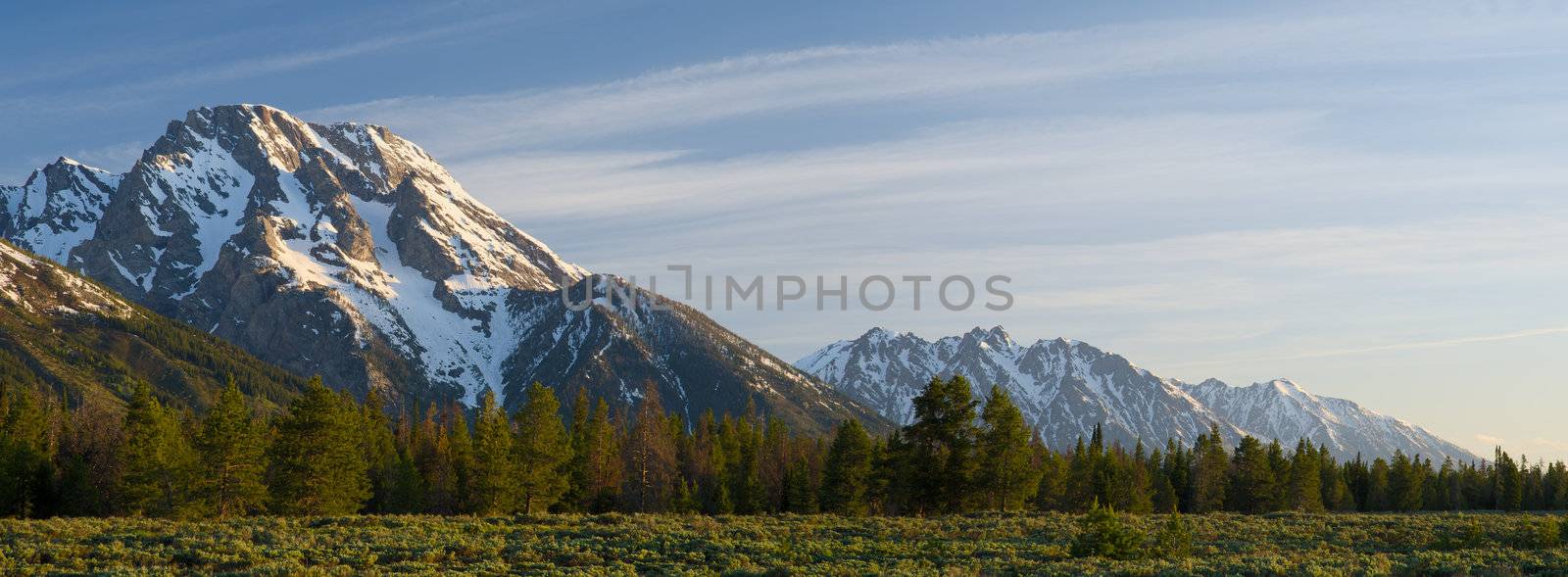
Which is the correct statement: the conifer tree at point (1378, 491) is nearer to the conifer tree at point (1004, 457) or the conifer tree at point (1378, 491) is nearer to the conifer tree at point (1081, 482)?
the conifer tree at point (1081, 482)

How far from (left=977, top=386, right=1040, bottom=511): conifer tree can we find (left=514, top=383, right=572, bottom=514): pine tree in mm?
30947

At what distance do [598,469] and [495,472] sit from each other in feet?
55.1

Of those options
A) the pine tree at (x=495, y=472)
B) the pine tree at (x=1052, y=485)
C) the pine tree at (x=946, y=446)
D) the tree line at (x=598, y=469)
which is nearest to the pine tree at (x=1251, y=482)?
the tree line at (x=598, y=469)

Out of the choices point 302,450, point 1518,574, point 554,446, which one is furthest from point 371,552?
point 554,446

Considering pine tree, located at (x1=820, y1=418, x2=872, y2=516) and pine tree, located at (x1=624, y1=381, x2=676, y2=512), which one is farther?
pine tree, located at (x1=624, y1=381, x2=676, y2=512)

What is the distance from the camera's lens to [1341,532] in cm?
5075

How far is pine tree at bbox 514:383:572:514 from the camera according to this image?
77688 mm

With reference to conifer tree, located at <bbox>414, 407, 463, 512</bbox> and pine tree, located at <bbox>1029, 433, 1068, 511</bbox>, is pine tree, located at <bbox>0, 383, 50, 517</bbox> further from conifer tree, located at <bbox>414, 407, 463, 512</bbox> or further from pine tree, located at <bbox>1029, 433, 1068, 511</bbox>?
pine tree, located at <bbox>1029, 433, 1068, 511</bbox>

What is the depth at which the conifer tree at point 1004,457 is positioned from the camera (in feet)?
226

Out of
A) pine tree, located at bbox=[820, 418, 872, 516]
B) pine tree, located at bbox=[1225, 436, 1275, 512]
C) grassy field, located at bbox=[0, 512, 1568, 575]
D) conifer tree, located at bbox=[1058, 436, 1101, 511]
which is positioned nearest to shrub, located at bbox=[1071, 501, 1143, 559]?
grassy field, located at bbox=[0, 512, 1568, 575]

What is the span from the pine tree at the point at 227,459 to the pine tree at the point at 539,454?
55.4 feet

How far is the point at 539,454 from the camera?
78500 mm

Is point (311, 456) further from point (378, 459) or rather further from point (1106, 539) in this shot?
point (1106, 539)

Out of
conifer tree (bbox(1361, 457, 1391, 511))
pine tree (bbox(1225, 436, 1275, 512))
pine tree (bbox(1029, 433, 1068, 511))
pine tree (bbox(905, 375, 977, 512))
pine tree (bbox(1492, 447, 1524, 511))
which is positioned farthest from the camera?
conifer tree (bbox(1361, 457, 1391, 511))
